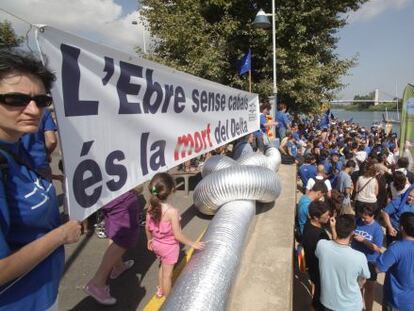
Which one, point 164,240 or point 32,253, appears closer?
point 32,253

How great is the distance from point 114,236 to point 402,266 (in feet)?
9.16

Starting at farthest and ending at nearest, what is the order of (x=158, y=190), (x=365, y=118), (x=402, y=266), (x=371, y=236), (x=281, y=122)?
(x=365, y=118), (x=281, y=122), (x=371, y=236), (x=402, y=266), (x=158, y=190)

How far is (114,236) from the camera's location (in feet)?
10.9

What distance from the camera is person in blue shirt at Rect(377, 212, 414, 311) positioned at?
3307 millimetres

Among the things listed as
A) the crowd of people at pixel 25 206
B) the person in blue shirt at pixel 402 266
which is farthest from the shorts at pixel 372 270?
the crowd of people at pixel 25 206

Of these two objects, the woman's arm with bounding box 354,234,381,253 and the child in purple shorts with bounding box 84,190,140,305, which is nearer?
the child in purple shorts with bounding box 84,190,140,305

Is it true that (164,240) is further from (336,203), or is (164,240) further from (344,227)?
(336,203)

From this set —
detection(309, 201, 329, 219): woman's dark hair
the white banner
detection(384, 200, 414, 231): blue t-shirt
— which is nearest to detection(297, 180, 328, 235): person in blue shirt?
detection(309, 201, 329, 219): woman's dark hair

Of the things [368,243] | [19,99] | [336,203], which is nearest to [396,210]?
[368,243]

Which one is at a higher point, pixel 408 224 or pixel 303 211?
pixel 408 224

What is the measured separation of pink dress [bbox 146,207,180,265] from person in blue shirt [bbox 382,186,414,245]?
3.36 metres

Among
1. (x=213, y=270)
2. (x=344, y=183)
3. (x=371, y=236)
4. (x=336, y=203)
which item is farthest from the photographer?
(x=344, y=183)

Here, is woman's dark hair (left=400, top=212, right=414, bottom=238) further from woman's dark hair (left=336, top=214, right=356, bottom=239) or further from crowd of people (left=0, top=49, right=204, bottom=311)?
crowd of people (left=0, top=49, right=204, bottom=311)

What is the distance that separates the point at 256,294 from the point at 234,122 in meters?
3.23
